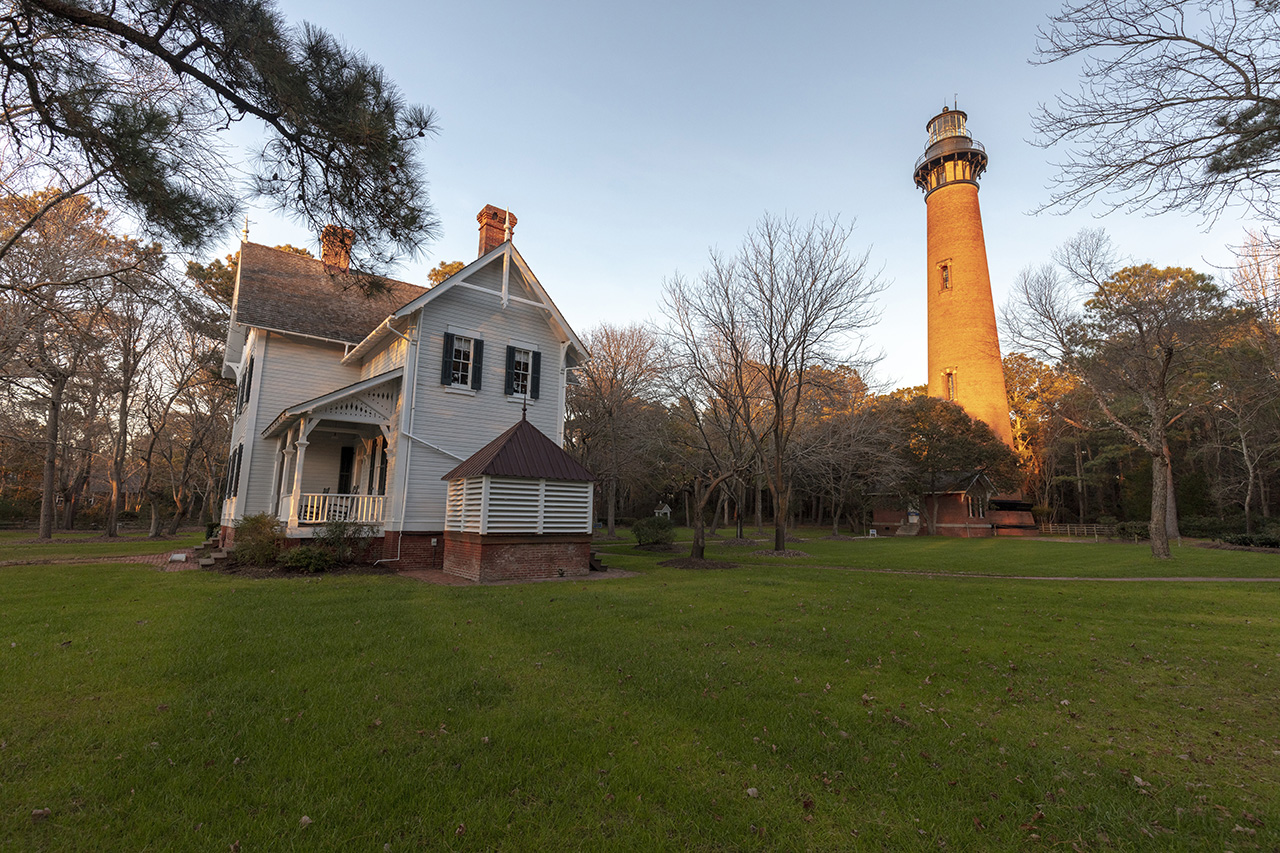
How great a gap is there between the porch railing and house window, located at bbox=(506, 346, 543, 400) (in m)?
4.59

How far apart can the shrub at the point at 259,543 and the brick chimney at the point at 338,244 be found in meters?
9.96

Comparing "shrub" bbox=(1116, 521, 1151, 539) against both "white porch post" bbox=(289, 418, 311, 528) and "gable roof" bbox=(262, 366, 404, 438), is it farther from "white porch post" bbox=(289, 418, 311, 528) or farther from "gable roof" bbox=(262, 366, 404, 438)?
"white porch post" bbox=(289, 418, 311, 528)

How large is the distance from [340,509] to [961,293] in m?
40.1

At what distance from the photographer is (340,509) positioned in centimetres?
1516

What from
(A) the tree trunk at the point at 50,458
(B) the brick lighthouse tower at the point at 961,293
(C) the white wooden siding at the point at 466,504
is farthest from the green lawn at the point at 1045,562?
(A) the tree trunk at the point at 50,458

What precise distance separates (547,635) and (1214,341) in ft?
81.0

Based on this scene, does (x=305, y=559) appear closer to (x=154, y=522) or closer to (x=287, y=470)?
(x=287, y=470)

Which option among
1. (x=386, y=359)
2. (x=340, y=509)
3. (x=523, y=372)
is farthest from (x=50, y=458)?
(x=523, y=372)

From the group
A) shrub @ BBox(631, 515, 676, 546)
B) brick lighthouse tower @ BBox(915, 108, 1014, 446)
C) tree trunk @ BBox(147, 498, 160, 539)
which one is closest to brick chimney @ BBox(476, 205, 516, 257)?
shrub @ BBox(631, 515, 676, 546)

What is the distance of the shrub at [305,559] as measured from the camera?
13.2 m

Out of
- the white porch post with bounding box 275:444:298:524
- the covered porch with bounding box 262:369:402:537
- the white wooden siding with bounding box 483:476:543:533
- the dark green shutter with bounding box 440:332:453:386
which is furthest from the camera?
the white porch post with bounding box 275:444:298:524

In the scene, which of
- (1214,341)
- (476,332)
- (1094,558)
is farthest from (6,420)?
(1214,341)

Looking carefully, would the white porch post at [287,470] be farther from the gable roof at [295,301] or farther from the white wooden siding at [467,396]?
the white wooden siding at [467,396]

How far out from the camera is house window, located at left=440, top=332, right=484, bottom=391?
15656 millimetres
